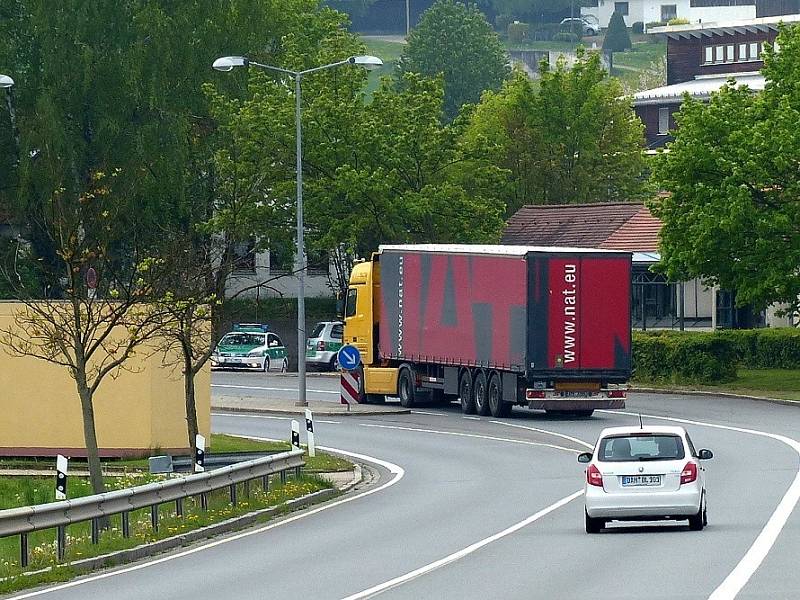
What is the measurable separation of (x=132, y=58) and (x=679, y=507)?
45.1 meters

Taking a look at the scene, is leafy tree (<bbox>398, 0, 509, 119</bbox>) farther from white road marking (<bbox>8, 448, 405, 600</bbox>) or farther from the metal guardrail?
the metal guardrail

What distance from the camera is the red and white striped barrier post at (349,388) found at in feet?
153

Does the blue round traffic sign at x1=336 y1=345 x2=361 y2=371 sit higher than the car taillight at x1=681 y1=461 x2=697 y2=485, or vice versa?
the blue round traffic sign at x1=336 y1=345 x2=361 y2=371

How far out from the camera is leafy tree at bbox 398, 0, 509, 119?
158 m

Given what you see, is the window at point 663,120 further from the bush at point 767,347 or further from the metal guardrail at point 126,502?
the metal guardrail at point 126,502

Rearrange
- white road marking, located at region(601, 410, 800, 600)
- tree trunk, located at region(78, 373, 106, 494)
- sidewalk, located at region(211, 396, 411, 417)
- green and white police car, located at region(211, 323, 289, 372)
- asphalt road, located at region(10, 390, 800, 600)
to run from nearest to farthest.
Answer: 1. white road marking, located at region(601, 410, 800, 600)
2. asphalt road, located at region(10, 390, 800, 600)
3. tree trunk, located at region(78, 373, 106, 494)
4. sidewalk, located at region(211, 396, 411, 417)
5. green and white police car, located at region(211, 323, 289, 372)

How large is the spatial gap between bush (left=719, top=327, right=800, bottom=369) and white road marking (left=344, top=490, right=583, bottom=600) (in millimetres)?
32011

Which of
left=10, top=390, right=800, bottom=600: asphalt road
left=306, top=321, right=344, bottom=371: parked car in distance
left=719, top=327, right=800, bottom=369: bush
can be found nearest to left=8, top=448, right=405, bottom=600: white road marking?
left=10, top=390, right=800, bottom=600: asphalt road

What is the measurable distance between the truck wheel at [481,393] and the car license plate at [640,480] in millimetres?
22481

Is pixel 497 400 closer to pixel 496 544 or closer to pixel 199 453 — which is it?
pixel 199 453

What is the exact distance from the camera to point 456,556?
770 inches

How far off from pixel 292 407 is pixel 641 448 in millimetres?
26539

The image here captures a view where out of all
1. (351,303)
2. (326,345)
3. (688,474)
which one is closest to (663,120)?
(326,345)

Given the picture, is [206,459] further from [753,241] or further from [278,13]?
[278,13]
